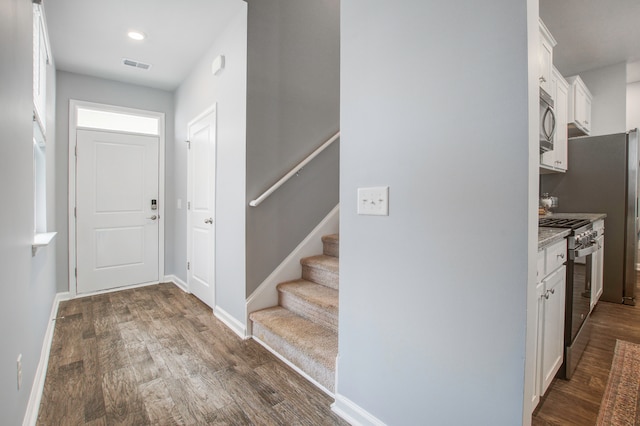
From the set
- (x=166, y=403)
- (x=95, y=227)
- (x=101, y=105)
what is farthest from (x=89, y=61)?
(x=166, y=403)

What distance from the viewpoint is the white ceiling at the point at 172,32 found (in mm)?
2551

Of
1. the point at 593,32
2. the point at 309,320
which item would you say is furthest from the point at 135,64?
the point at 593,32

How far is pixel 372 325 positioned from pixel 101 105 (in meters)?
4.22

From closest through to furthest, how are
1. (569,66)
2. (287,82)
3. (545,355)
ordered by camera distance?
(545,355) < (287,82) < (569,66)

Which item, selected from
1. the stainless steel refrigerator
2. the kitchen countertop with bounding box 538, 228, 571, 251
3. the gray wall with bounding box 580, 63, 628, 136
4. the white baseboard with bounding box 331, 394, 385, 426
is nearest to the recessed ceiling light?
the white baseboard with bounding box 331, 394, 385, 426

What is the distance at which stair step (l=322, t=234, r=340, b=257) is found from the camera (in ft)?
9.34

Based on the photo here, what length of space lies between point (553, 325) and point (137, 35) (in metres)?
4.00

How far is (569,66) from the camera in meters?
4.25

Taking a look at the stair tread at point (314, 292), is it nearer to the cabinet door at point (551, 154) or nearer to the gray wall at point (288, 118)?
the gray wall at point (288, 118)

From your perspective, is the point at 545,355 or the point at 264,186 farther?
the point at 264,186

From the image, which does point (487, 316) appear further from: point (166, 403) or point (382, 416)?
point (166, 403)

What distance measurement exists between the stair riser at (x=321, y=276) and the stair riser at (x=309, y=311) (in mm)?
275

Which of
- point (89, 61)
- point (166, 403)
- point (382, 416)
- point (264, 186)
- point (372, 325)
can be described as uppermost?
point (89, 61)

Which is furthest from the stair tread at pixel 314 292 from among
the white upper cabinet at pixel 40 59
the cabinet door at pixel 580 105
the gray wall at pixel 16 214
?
the cabinet door at pixel 580 105
